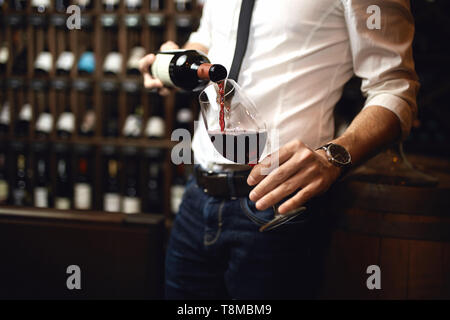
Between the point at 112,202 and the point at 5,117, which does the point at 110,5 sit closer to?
the point at 5,117

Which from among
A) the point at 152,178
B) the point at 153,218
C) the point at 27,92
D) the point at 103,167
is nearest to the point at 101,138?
the point at 103,167

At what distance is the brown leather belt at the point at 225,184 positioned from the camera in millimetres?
875

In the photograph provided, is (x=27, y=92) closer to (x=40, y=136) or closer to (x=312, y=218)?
(x=40, y=136)

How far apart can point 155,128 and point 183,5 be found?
84 centimetres

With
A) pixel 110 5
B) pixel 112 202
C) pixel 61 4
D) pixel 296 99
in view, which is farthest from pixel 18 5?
pixel 296 99

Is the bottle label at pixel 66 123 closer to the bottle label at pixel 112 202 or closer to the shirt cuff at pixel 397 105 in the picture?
the bottle label at pixel 112 202

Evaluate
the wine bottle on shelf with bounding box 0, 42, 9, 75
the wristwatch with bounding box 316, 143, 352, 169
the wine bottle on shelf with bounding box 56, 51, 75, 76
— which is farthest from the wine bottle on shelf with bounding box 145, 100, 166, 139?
the wristwatch with bounding box 316, 143, 352, 169

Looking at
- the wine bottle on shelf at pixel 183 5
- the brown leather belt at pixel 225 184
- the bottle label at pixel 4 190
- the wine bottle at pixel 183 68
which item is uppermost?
the wine bottle on shelf at pixel 183 5

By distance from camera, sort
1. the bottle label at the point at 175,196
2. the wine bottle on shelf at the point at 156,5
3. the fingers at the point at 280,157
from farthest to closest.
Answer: the wine bottle on shelf at the point at 156,5 < the bottle label at the point at 175,196 < the fingers at the point at 280,157

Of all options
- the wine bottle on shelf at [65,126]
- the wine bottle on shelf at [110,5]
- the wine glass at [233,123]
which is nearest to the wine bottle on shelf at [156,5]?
the wine bottle on shelf at [110,5]

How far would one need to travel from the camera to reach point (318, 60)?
2.80 ft

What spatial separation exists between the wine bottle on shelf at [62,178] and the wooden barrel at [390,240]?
7.26ft

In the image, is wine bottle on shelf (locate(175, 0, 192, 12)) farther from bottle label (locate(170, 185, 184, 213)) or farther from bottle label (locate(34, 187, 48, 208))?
bottle label (locate(34, 187, 48, 208))

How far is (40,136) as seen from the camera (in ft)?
9.05
